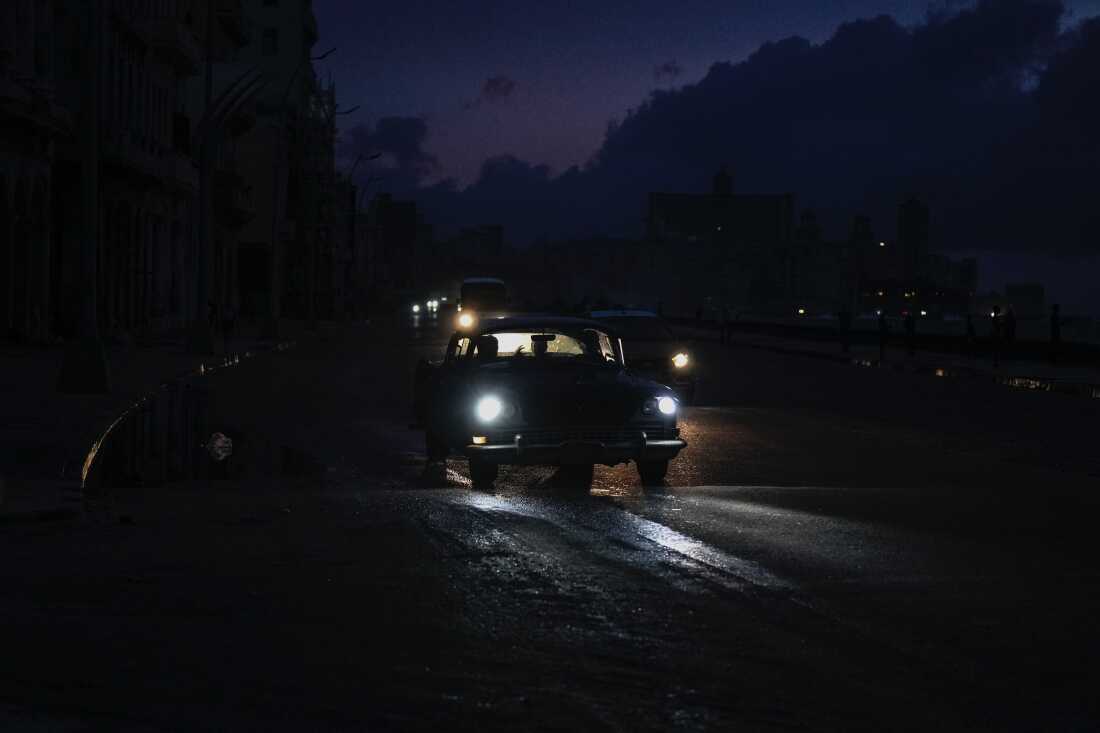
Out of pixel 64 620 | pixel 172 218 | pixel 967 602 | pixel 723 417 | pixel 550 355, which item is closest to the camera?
pixel 64 620

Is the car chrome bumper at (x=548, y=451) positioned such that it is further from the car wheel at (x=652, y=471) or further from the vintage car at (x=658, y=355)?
the vintage car at (x=658, y=355)

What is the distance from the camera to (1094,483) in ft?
50.4

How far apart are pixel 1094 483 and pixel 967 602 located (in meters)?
7.11

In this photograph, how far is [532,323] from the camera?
15.6 meters

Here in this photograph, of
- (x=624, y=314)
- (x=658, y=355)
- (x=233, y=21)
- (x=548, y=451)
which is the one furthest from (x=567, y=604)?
(x=233, y=21)

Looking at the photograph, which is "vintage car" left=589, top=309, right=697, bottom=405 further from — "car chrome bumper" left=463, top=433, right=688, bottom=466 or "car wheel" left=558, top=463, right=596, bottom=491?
"car chrome bumper" left=463, top=433, right=688, bottom=466

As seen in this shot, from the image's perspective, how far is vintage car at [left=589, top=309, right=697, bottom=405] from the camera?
26047 mm

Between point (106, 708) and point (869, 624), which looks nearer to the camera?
point (106, 708)

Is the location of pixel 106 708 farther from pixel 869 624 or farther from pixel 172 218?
pixel 172 218

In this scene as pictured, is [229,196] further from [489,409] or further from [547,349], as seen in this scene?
[489,409]

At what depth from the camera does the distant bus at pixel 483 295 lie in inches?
2640

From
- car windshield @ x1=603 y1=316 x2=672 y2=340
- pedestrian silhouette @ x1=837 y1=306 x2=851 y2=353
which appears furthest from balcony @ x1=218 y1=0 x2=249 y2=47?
car windshield @ x1=603 y1=316 x2=672 y2=340

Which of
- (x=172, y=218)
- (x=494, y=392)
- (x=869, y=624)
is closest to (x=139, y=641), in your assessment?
(x=869, y=624)

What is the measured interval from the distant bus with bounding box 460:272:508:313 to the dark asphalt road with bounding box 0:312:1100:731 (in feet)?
166
